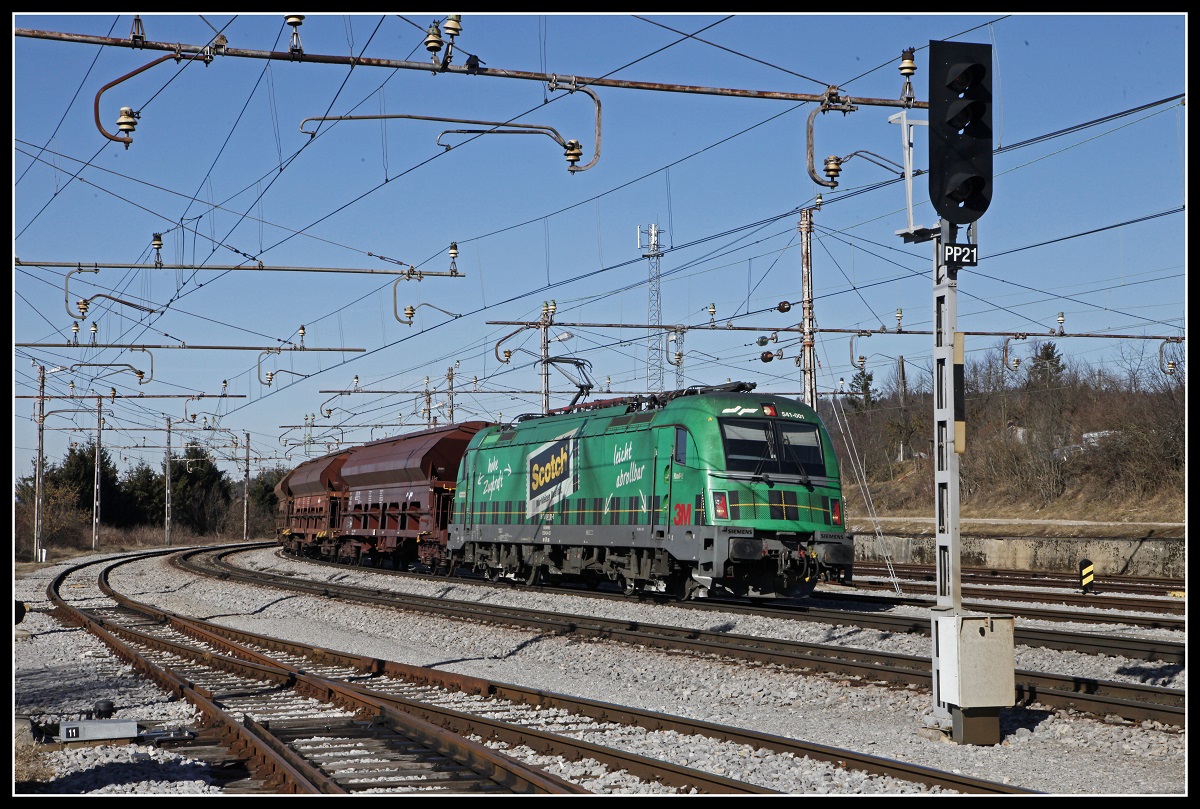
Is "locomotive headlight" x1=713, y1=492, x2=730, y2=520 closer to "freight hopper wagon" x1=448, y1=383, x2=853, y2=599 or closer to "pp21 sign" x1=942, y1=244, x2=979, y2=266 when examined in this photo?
"freight hopper wagon" x1=448, y1=383, x2=853, y2=599

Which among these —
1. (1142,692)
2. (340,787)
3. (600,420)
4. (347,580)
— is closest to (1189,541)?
(1142,692)

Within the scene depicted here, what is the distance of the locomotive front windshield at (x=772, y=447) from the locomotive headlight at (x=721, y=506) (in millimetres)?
461

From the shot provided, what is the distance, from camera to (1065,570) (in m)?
32.6

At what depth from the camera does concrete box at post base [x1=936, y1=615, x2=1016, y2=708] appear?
397 inches

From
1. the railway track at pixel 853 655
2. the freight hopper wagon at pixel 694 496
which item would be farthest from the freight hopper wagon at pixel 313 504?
the railway track at pixel 853 655

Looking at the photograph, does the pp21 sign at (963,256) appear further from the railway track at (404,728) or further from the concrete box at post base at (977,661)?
the railway track at (404,728)

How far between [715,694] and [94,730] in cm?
639

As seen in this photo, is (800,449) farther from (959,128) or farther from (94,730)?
(94,730)

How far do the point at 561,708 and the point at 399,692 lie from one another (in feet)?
8.30

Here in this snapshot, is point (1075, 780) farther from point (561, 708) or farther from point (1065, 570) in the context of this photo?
point (1065, 570)

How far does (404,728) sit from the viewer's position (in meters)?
10.4

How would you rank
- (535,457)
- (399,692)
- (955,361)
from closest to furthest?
1. (955,361)
2. (399,692)
3. (535,457)

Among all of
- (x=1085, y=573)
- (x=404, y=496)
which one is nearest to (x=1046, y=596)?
(x=1085, y=573)

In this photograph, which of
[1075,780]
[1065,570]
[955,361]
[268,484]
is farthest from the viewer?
[268,484]
